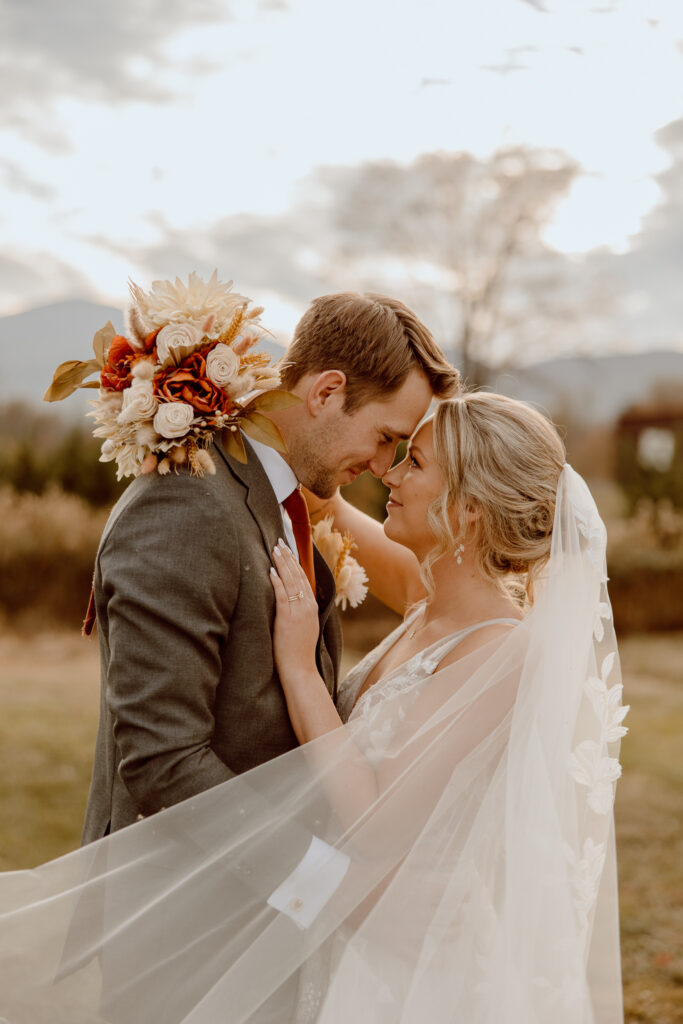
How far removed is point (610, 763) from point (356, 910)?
30.6 inches

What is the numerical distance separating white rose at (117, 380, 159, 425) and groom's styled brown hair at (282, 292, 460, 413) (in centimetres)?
74

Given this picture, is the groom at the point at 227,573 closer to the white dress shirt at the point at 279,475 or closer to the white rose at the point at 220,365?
the white dress shirt at the point at 279,475

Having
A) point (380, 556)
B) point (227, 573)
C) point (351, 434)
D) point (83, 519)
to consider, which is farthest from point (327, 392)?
point (83, 519)

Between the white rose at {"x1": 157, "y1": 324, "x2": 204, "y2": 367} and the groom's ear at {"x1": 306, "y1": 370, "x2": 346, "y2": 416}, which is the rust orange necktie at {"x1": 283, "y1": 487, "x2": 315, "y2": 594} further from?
the white rose at {"x1": 157, "y1": 324, "x2": 204, "y2": 367}

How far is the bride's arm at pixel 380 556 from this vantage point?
3.65 m

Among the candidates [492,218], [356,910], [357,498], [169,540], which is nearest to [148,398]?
[169,540]

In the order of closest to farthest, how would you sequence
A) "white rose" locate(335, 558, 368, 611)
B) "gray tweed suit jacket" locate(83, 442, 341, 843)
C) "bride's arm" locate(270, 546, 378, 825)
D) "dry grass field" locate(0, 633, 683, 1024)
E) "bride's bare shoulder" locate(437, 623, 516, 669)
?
1. "gray tweed suit jacket" locate(83, 442, 341, 843)
2. "bride's arm" locate(270, 546, 378, 825)
3. "bride's bare shoulder" locate(437, 623, 516, 669)
4. "white rose" locate(335, 558, 368, 611)
5. "dry grass field" locate(0, 633, 683, 1024)

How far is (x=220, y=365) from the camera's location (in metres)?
2.36

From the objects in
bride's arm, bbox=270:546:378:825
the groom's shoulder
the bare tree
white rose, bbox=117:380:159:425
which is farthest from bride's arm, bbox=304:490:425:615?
the bare tree

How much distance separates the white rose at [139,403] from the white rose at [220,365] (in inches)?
6.2

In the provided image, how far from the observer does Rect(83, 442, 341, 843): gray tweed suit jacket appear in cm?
220

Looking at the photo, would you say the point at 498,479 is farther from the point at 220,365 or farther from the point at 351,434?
the point at 220,365

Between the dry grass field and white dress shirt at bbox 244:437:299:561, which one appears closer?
white dress shirt at bbox 244:437:299:561

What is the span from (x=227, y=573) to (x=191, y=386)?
1.63 feet
